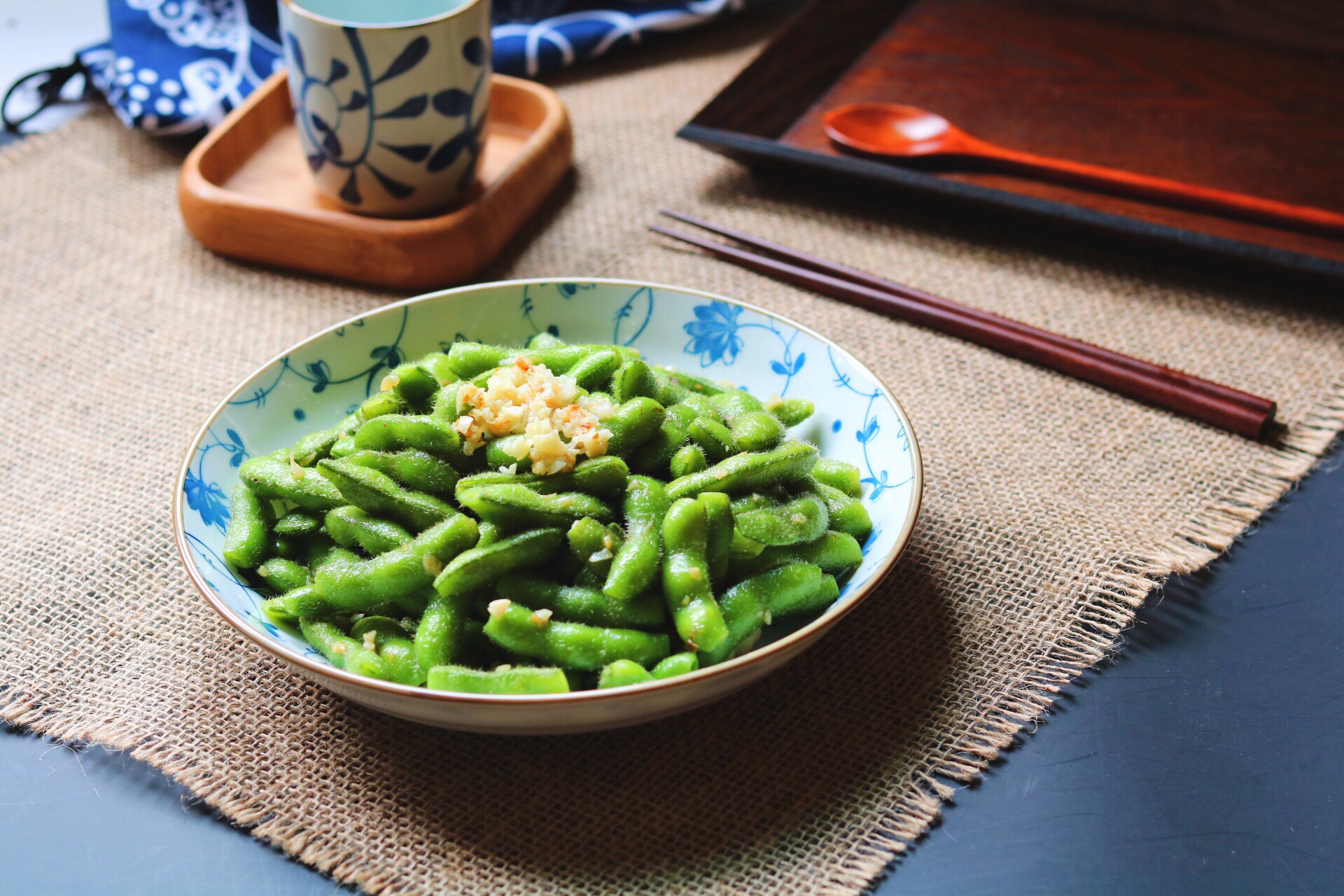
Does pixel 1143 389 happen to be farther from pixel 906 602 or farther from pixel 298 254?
pixel 298 254

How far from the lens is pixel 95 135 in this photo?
256cm

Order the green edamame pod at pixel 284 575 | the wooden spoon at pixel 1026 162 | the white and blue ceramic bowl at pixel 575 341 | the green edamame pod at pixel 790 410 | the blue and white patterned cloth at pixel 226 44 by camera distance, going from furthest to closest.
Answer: the blue and white patterned cloth at pixel 226 44 < the wooden spoon at pixel 1026 162 < the green edamame pod at pixel 790 410 < the green edamame pod at pixel 284 575 < the white and blue ceramic bowl at pixel 575 341

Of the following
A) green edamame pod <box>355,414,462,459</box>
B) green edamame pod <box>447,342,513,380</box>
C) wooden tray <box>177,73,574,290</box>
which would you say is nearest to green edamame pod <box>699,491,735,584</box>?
green edamame pod <box>355,414,462,459</box>

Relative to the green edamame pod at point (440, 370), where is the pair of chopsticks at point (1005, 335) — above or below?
below

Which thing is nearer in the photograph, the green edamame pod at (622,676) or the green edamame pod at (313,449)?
the green edamame pod at (622,676)

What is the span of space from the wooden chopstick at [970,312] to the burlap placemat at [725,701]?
0.21 ft

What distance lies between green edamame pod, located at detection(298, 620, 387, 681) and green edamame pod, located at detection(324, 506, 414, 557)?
3.9 inches

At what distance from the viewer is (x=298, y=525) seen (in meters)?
1.30

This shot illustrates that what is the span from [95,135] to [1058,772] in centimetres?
252

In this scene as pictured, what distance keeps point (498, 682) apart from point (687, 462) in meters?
0.36

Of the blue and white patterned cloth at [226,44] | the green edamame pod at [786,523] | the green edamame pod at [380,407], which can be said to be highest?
the blue and white patterned cloth at [226,44]

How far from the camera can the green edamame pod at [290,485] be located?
4.24 feet

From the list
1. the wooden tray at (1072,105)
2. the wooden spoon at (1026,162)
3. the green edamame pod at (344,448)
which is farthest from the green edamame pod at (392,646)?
the wooden spoon at (1026,162)

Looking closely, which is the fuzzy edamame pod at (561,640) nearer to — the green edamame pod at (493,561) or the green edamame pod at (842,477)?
the green edamame pod at (493,561)
